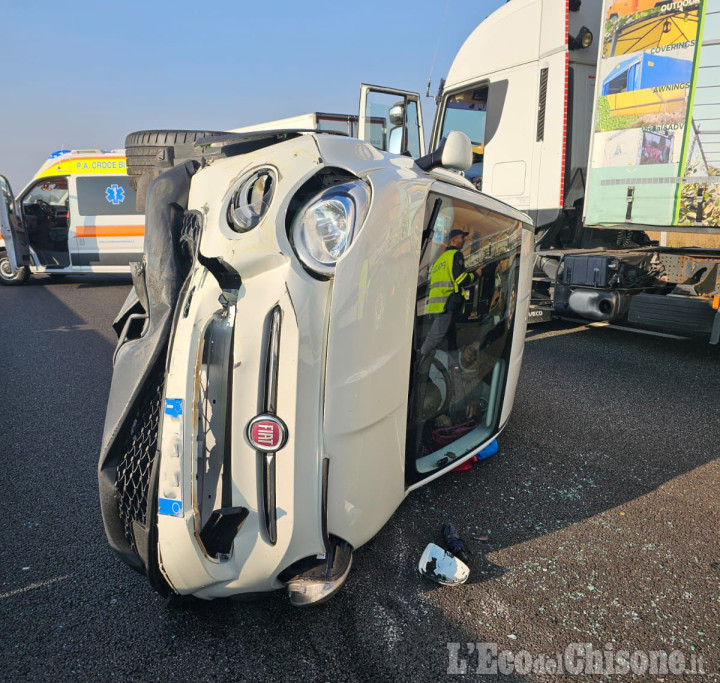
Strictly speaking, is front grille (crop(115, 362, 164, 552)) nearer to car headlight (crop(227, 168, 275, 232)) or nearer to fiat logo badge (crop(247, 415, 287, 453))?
fiat logo badge (crop(247, 415, 287, 453))

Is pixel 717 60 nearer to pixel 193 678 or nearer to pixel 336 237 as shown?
pixel 336 237

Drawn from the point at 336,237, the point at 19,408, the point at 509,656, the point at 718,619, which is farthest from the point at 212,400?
the point at 19,408

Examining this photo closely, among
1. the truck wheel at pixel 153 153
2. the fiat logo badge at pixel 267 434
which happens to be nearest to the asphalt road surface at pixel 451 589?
the fiat logo badge at pixel 267 434

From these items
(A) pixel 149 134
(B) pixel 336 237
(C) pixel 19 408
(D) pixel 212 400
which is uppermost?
(A) pixel 149 134

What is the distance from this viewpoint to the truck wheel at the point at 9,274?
10406mm

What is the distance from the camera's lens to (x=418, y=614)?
1774 mm

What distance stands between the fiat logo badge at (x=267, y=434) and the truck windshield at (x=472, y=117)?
5326mm

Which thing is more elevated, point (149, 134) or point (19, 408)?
point (149, 134)

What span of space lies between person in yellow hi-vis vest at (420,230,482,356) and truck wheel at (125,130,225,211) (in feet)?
3.29

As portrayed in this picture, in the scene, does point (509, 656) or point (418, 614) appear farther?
point (418, 614)

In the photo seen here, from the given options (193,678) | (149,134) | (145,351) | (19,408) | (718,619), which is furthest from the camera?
(149,134)

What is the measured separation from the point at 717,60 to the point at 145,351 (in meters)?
4.56

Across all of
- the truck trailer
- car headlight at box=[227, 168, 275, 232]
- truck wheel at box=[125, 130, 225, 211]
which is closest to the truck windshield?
the truck trailer

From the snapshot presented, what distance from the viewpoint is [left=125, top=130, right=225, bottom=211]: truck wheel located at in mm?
2111
